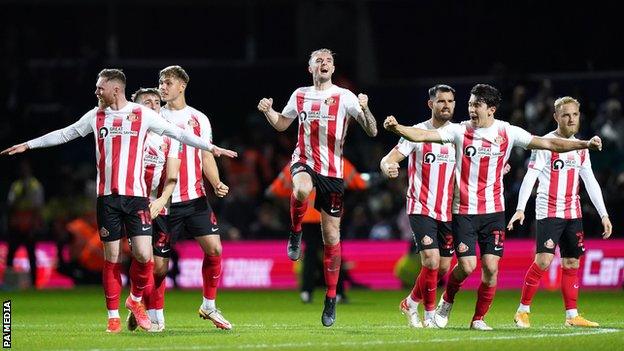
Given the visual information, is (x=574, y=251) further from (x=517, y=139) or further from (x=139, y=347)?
(x=139, y=347)

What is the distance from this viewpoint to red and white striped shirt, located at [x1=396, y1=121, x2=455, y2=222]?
40.5 feet

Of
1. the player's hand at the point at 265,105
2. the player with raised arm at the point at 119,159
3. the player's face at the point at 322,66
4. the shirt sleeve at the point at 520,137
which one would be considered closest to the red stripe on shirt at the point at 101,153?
the player with raised arm at the point at 119,159

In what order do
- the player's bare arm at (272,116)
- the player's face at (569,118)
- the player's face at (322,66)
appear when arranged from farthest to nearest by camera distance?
the player's face at (569,118) < the player's face at (322,66) < the player's bare arm at (272,116)

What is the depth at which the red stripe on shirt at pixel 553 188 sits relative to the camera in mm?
12930

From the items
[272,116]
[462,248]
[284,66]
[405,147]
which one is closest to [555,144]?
[462,248]

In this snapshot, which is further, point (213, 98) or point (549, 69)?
point (213, 98)

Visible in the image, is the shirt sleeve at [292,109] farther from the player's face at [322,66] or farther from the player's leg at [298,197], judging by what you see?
the player's leg at [298,197]

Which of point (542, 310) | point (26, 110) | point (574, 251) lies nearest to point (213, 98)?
point (26, 110)

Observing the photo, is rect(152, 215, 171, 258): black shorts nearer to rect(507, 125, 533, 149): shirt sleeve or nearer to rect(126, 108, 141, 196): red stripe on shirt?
rect(126, 108, 141, 196): red stripe on shirt

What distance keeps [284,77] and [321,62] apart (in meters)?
15.4

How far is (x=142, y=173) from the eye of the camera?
1145cm

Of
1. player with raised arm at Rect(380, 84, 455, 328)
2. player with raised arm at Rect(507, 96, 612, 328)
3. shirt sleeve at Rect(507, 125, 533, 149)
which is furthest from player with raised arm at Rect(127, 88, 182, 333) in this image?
player with raised arm at Rect(507, 96, 612, 328)

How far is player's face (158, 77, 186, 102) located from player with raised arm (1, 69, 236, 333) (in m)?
0.76

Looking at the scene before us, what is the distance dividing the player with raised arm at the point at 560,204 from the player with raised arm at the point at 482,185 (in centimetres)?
90
